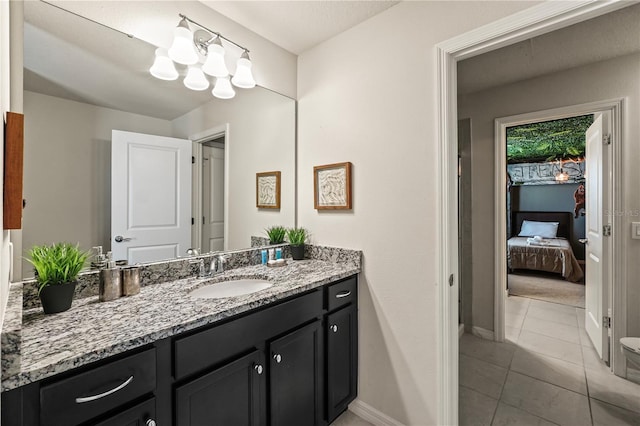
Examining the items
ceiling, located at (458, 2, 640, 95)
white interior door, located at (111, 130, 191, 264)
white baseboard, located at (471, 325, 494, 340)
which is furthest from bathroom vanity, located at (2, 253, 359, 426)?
ceiling, located at (458, 2, 640, 95)

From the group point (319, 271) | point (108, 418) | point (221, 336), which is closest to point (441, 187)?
point (319, 271)

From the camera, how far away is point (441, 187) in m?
1.50

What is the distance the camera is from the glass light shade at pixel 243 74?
5.82ft

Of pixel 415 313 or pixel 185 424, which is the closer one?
pixel 185 424

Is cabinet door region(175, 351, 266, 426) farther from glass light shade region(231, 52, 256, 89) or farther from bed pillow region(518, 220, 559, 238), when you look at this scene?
bed pillow region(518, 220, 559, 238)

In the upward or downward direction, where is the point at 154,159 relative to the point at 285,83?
downward

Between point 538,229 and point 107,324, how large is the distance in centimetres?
777

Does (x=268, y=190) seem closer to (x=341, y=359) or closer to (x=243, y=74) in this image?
(x=243, y=74)

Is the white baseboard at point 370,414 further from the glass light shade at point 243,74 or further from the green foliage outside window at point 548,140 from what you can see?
the green foliage outside window at point 548,140

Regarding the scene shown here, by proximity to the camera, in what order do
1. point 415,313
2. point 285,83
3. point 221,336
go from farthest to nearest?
1. point 285,83
2. point 415,313
3. point 221,336

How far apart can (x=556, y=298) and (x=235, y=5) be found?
514 cm

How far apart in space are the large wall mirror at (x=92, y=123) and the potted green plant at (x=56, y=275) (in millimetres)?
200

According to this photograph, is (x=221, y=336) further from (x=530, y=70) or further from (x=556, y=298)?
(x=556, y=298)

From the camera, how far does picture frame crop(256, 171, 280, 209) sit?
2.11 meters
